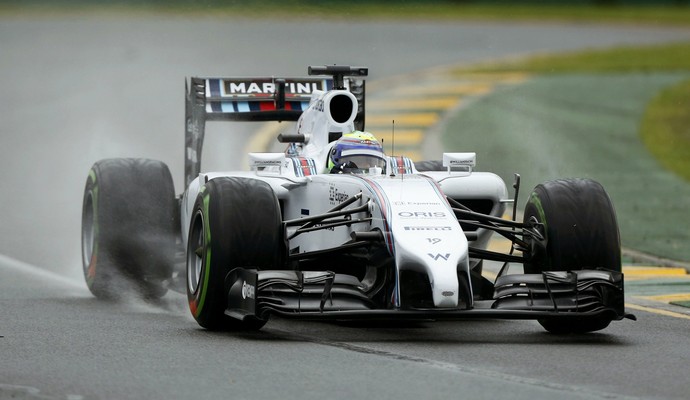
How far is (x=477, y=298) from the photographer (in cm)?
1217

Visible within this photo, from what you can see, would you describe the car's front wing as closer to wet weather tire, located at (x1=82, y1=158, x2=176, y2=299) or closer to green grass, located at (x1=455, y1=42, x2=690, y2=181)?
wet weather tire, located at (x1=82, y1=158, x2=176, y2=299)

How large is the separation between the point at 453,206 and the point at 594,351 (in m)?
2.10

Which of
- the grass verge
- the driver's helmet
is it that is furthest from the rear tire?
the grass verge

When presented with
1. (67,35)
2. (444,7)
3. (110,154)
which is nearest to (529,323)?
(110,154)

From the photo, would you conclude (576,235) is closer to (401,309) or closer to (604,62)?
(401,309)

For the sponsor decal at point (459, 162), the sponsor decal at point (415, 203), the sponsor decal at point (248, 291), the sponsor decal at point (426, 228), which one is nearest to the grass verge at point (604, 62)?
the sponsor decal at point (459, 162)

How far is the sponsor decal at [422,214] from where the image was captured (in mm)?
11117

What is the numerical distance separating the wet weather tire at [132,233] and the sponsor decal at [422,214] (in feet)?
10.8

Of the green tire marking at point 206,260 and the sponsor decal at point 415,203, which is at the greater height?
the sponsor decal at point 415,203

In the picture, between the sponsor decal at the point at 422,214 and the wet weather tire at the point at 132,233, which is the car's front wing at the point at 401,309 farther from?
the wet weather tire at the point at 132,233

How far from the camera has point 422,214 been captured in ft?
36.6

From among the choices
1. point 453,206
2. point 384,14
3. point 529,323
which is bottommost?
point 529,323

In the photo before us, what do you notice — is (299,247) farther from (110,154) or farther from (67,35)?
(67,35)

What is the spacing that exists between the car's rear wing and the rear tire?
3.38 meters
